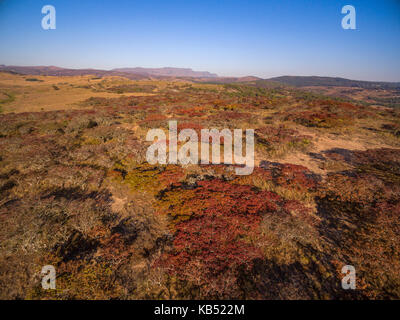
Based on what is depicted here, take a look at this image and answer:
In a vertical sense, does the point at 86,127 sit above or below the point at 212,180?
above

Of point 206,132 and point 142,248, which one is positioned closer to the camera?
point 142,248

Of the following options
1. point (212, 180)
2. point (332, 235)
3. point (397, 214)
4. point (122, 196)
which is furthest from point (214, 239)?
point (397, 214)

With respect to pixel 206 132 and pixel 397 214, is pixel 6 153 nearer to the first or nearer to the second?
pixel 206 132

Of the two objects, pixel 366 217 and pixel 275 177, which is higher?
pixel 275 177
